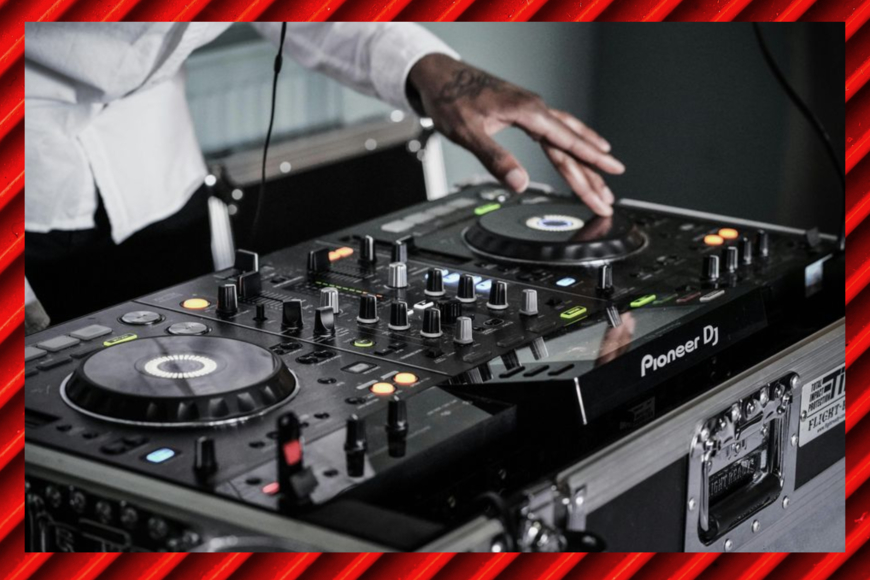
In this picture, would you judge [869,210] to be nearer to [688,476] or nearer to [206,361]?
[688,476]

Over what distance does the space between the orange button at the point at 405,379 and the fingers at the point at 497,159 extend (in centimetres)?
64

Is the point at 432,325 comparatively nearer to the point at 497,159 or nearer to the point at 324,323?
the point at 324,323

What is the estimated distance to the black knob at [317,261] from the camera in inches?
79.7

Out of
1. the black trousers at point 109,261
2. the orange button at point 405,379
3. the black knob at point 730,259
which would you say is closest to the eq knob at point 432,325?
the orange button at point 405,379

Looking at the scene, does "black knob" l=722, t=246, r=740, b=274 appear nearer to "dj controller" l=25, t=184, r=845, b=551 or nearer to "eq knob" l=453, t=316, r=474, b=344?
"dj controller" l=25, t=184, r=845, b=551

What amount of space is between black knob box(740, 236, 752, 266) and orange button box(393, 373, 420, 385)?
74 cm

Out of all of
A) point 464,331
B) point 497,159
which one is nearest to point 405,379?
point 464,331

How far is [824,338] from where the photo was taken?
6.41 ft

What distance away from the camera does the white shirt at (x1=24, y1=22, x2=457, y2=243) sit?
2262 mm

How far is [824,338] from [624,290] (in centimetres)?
31

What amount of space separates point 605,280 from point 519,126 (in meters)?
0.47

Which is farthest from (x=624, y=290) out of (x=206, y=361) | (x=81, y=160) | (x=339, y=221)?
(x=339, y=221)

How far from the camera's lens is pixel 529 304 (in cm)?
185

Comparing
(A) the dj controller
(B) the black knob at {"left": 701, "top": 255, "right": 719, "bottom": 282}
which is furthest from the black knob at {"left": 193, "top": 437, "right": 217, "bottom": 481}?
(B) the black knob at {"left": 701, "top": 255, "right": 719, "bottom": 282}
